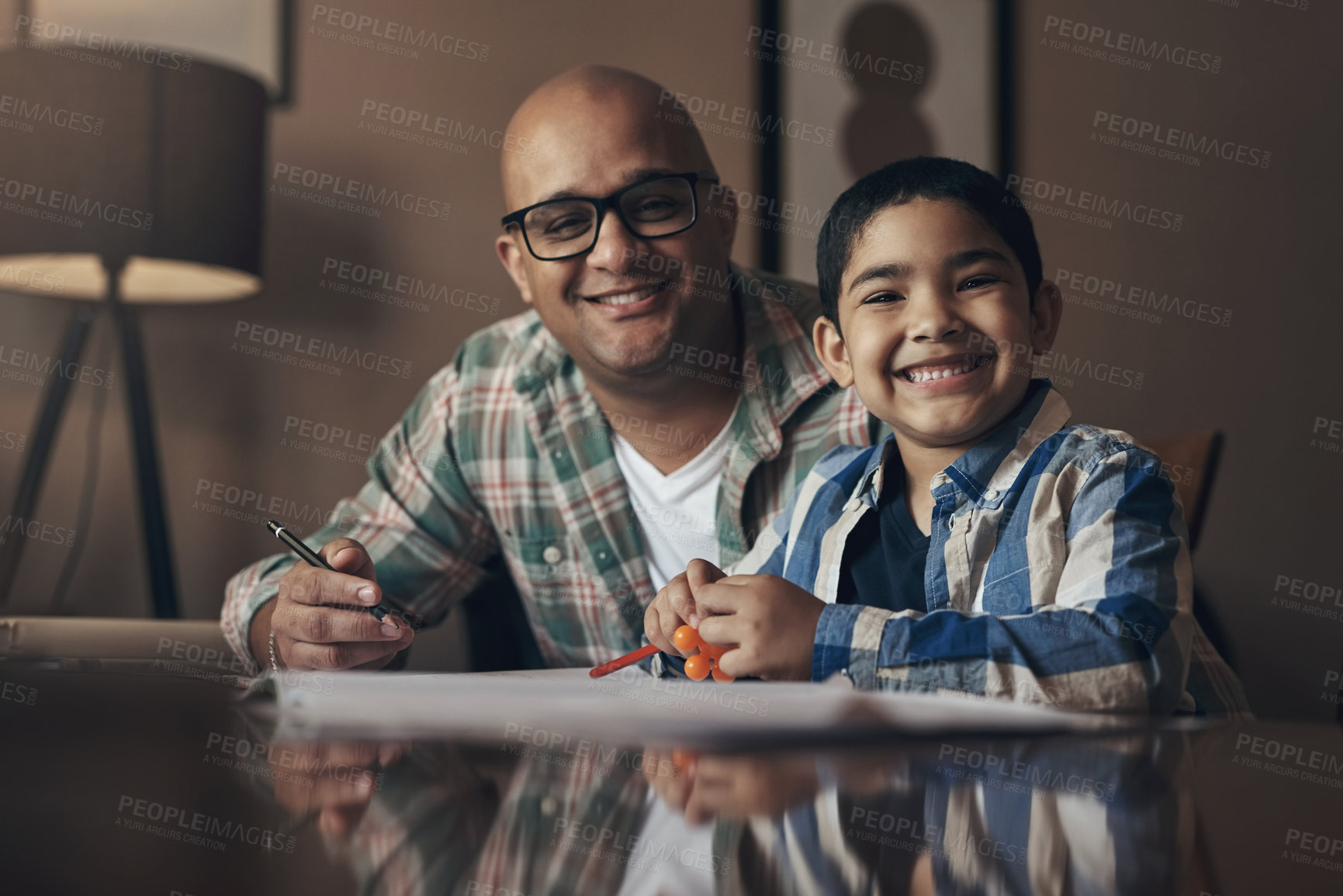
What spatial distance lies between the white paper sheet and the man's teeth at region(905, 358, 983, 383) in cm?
41

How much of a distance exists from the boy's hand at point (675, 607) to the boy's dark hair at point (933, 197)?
36 cm

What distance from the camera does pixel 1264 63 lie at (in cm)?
219

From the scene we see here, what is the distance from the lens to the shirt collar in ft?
3.15

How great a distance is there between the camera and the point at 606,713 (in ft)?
1.75

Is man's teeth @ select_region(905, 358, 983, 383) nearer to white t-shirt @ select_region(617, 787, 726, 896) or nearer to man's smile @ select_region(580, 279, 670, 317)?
man's smile @ select_region(580, 279, 670, 317)

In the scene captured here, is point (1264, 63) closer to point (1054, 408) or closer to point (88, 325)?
point (1054, 408)

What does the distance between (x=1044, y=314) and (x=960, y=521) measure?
9.7 inches

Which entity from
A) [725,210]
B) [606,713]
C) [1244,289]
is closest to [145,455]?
[725,210]

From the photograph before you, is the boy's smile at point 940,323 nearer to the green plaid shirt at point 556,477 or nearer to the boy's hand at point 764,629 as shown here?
the boy's hand at point 764,629

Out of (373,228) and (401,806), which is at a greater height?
(373,228)

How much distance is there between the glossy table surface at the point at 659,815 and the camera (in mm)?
319

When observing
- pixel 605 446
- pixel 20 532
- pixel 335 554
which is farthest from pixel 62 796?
pixel 20 532

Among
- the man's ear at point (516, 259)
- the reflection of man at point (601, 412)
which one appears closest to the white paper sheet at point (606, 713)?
the reflection of man at point (601, 412)

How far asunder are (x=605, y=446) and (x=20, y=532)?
48.0 inches
